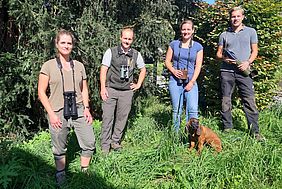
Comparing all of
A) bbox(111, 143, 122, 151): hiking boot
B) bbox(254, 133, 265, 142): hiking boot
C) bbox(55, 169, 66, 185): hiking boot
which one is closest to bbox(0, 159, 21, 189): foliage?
bbox(55, 169, 66, 185): hiking boot

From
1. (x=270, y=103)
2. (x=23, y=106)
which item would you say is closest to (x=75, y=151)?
(x=23, y=106)

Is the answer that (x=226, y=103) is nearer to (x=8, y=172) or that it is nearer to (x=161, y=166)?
(x=161, y=166)

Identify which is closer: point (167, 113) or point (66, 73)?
point (66, 73)

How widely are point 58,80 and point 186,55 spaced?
1.86 meters

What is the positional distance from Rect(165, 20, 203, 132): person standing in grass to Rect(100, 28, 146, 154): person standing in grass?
18.4 inches

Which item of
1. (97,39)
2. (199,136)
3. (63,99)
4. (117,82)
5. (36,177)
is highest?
(97,39)

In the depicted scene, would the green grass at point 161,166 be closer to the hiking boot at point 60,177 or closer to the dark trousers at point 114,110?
the hiking boot at point 60,177

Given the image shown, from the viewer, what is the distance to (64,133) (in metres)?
3.58

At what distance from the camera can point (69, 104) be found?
351cm

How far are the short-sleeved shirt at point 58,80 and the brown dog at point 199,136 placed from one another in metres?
1.46

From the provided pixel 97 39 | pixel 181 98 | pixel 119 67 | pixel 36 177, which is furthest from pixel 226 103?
pixel 36 177

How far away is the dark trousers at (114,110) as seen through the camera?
14.8ft

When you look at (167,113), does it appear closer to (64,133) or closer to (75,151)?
(75,151)

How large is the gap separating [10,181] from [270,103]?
5132 mm
